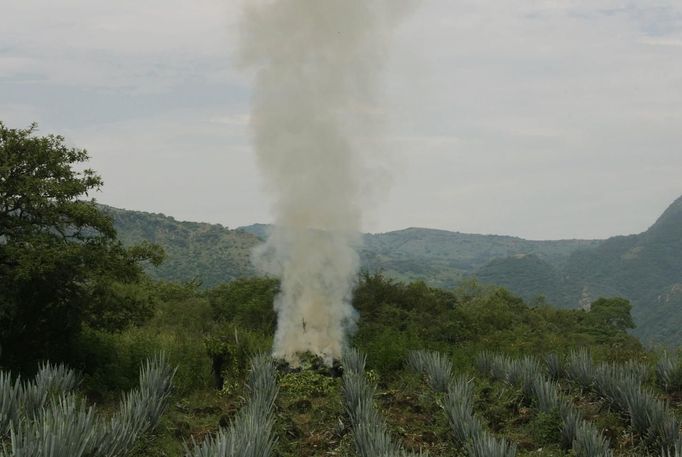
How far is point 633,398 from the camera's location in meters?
11.8

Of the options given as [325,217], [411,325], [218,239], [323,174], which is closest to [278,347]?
[325,217]

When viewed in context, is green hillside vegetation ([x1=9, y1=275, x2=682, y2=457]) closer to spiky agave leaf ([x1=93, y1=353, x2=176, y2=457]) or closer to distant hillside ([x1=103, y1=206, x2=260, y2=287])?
spiky agave leaf ([x1=93, y1=353, x2=176, y2=457])

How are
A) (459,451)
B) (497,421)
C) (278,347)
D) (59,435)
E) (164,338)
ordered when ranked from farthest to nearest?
(164,338) < (278,347) < (497,421) < (459,451) < (59,435)

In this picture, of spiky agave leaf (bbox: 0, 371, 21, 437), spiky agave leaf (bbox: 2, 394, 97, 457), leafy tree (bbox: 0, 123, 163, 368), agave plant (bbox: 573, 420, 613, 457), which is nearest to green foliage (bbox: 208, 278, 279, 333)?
leafy tree (bbox: 0, 123, 163, 368)

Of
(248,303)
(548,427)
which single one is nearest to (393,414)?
(548,427)

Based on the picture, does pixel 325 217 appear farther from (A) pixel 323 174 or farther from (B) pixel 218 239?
(B) pixel 218 239

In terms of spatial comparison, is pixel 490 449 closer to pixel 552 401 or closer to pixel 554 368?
pixel 552 401

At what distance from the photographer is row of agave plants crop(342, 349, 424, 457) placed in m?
8.80

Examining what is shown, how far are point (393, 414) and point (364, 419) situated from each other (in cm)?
248

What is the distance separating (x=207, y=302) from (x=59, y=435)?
28825mm

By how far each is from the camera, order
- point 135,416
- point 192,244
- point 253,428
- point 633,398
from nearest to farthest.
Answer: point 253,428, point 135,416, point 633,398, point 192,244

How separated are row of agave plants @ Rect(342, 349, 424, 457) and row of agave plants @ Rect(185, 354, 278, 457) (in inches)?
53.1

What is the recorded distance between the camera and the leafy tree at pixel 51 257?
1583 cm

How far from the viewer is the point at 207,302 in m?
35.3
